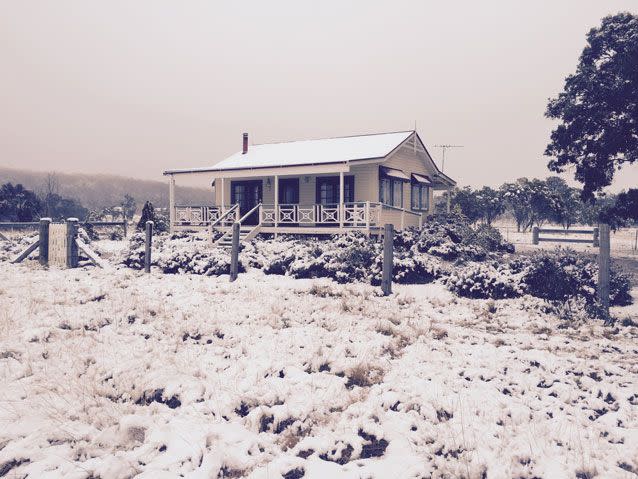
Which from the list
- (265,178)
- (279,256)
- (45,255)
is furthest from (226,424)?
(265,178)

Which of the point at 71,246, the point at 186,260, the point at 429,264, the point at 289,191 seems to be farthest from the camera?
the point at 289,191

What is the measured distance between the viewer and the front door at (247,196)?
23.7 m

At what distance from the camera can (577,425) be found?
14.3 feet

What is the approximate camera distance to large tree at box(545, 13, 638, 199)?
62.2 feet

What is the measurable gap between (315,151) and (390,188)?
14.7 ft

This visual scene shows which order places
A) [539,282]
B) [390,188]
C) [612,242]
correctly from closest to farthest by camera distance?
[539,282], [390,188], [612,242]

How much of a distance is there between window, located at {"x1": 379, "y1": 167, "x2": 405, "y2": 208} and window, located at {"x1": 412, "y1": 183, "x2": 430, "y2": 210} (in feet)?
5.83

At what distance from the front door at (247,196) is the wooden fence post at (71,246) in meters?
9.52

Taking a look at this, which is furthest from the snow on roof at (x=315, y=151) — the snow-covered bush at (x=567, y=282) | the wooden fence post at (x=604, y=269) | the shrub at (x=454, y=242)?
the wooden fence post at (x=604, y=269)

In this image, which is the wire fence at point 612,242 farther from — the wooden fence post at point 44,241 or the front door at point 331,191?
the wooden fence post at point 44,241

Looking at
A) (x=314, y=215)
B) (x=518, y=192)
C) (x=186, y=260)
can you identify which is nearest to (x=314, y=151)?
(x=314, y=215)

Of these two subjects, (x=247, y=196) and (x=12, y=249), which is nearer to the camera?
(x=12, y=249)

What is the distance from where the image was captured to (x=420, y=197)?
25516 millimetres

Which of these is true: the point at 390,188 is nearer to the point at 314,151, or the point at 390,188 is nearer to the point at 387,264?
the point at 314,151
